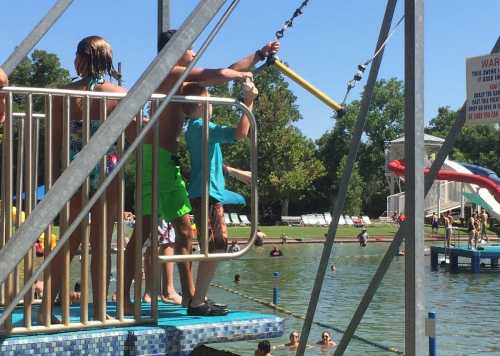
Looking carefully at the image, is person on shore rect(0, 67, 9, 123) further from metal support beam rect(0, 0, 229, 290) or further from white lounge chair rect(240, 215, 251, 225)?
white lounge chair rect(240, 215, 251, 225)

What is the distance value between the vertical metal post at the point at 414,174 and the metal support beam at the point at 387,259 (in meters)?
0.22

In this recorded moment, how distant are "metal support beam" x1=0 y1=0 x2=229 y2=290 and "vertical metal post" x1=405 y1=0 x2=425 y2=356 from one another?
1609 millimetres

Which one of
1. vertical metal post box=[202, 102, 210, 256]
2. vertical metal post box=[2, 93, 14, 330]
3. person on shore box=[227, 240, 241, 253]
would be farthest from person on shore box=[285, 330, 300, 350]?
vertical metal post box=[2, 93, 14, 330]

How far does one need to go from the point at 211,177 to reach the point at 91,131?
0.91m

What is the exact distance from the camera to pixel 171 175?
5707 millimetres

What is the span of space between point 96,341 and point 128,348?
221mm

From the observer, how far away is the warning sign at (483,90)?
602 centimetres

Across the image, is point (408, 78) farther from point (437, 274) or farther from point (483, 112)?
point (437, 274)

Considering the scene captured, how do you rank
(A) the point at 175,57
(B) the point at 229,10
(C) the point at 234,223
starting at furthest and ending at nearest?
(C) the point at 234,223, (B) the point at 229,10, (A) the point at 175,57

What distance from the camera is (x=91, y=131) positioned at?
5398mm

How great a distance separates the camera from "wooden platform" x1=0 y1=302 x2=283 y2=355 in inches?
184

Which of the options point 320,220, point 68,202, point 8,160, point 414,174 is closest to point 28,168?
point 8,160

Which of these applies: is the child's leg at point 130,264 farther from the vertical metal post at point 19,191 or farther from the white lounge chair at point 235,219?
the white lounge chair at point 235,219

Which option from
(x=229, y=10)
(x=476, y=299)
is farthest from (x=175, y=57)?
(x=476, y=299)
